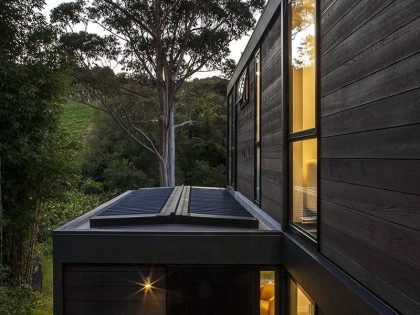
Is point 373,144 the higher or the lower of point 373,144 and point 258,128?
the lower

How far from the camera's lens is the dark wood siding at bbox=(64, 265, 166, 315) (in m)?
3.77

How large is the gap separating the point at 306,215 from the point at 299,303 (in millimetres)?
668

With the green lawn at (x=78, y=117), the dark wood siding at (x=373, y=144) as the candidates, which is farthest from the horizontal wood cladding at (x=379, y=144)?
the green lawn at (x=78, y=117)

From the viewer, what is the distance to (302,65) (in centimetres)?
323

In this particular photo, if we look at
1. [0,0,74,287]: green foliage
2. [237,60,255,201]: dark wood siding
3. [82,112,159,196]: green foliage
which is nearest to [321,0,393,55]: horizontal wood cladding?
[237,60,255,201]: dark wood siding

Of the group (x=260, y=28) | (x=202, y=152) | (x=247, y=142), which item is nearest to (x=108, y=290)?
(x=260, y=28)

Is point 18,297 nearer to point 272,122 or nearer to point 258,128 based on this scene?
point 258,128

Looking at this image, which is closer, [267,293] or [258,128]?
[267,293]

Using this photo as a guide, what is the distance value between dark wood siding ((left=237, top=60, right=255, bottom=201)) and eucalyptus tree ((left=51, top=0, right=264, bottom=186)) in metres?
5.76

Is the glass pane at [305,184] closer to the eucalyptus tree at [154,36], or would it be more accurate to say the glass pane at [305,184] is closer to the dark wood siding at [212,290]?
the dark wood siding at [212,290]

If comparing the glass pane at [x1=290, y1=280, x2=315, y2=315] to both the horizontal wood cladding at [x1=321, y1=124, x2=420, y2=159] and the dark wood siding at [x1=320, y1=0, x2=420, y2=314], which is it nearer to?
the dark wood siding at [x1=320, y1=0, x2=420, y2=314]

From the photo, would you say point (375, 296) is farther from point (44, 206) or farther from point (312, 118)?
point (44, 206)

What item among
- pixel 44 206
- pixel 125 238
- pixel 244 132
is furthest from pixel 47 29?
pixel 125 238

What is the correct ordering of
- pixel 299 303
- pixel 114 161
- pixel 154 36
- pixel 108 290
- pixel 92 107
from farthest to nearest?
pixel 114 161
pixel 92 107
pixel 154 36
pixel 108 290
pixel 299 303
